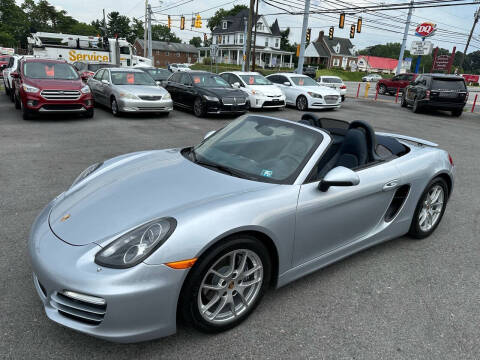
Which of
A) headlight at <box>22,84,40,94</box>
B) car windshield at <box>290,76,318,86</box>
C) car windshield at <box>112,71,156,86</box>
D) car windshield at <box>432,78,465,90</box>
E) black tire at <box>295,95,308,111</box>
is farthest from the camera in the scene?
car windshield at <box>290,76,318,86</box>

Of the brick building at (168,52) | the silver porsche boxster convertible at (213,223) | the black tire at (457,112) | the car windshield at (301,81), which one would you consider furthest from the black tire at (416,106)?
the brick building at (168,52)

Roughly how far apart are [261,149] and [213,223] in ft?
3.79

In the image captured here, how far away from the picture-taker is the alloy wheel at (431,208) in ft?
13.0

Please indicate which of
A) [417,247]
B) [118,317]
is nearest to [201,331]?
[118,317]

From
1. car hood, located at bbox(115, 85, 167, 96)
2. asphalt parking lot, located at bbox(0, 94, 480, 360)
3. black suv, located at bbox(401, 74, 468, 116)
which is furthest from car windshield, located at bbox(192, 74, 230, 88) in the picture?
black suv, located at bbox(401, 74, 468, 116)

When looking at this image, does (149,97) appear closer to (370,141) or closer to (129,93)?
(129,93)

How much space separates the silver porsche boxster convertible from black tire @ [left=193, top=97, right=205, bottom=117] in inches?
354

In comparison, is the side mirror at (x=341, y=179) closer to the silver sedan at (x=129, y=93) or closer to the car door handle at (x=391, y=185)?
the car door handle at (x=391, y=185)

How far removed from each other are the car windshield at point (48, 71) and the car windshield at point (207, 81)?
4.05 metres

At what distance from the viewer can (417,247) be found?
3951 millimetres

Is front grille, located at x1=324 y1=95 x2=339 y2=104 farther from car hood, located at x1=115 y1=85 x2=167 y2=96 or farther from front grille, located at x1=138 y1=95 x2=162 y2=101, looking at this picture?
front grille, located at x1=138 y1=95 x2=162 y2=101

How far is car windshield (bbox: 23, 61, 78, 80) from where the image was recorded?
10.5 metres

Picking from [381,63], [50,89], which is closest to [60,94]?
[50,89]

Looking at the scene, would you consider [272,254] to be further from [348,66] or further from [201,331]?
[348,66]
